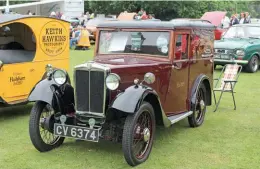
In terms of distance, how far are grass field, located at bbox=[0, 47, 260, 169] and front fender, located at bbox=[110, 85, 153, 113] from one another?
0.76m

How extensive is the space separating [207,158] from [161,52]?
168 centimetres

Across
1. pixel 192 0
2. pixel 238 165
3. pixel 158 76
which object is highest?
pixel 192 0

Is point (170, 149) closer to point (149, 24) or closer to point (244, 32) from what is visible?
point (149, 24)

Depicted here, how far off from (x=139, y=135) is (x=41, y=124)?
135 centimetres

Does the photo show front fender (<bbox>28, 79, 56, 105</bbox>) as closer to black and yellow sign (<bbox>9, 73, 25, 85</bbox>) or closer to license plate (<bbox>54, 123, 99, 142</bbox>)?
license plate (<bbox>54, 123, 99, 142</bbox>)

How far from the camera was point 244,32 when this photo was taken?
13.8 meters

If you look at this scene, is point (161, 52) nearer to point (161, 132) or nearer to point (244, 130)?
point (161, 132)

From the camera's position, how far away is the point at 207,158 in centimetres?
519

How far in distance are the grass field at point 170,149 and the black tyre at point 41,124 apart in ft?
0.36

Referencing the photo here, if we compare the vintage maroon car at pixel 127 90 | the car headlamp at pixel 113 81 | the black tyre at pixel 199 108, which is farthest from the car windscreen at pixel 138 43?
the black tyre at pixel 199 108

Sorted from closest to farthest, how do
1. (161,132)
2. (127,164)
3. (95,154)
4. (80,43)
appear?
(127,164) → (95,154) → (161,132) → (80,43)

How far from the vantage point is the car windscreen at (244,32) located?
13750mm

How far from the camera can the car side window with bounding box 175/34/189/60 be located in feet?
19.5

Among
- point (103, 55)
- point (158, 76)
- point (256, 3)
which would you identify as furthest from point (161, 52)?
point (256, 3)
